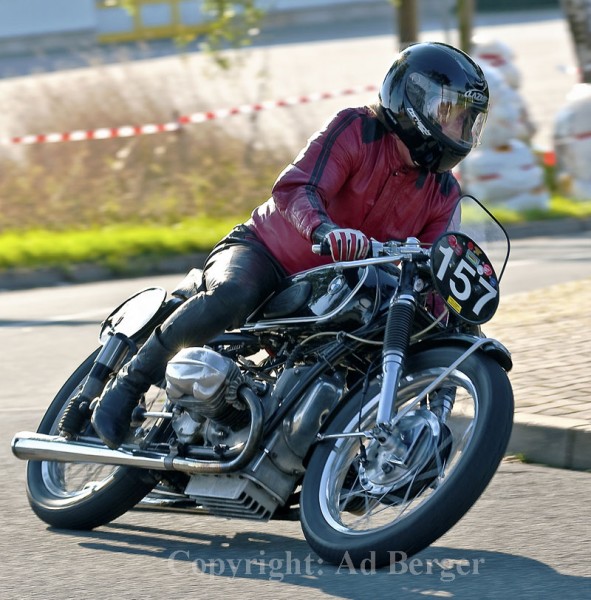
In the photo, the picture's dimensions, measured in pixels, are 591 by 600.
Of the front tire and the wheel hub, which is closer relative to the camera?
the wheel hub

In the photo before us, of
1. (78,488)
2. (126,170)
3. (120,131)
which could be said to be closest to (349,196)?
(78,488)

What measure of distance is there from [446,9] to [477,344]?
37.9 feet

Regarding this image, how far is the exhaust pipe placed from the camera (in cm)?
484

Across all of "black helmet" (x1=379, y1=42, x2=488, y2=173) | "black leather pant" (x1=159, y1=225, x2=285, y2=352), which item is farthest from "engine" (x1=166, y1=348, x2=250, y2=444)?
"black helmet" (x1=379, y1=42, x2=488, y2=173)

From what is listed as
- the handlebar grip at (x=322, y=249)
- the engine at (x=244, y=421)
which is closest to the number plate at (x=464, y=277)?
the handlebar grip at (x=322, y=249)

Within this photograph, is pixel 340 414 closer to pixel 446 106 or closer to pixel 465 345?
pixel 465 345

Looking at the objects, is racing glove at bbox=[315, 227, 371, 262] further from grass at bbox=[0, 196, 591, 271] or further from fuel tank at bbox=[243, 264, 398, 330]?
grass at bbox=[0, 196, 591, 271]

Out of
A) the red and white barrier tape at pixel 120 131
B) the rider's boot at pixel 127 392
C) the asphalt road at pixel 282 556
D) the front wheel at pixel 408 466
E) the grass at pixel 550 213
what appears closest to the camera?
the front wheel at pixel 408 466

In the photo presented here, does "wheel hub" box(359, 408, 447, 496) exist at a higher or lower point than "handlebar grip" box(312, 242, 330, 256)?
lower

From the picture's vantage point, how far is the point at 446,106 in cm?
490

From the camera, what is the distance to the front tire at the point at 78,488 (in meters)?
5.31

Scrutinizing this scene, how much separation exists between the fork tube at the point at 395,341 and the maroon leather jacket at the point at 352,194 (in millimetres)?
375

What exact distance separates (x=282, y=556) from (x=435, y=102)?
1604 millimetres

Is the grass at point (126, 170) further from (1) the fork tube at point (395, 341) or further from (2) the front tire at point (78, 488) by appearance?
(1) the fork tube at point (395, 341)
